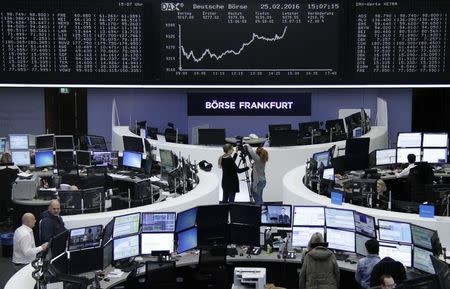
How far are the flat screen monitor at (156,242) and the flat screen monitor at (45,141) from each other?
6.37 meters

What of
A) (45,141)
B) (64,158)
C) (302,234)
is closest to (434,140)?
(302,234)

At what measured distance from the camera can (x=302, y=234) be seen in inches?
366

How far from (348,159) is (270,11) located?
280 cm

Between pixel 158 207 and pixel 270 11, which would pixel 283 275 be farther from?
pixel 270 11

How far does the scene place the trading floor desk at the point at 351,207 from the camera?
8984 millimetres

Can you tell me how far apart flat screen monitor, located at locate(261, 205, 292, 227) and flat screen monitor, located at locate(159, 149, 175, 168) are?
10.9 ft

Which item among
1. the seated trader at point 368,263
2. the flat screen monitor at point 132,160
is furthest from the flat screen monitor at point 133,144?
the seated trader at point 368,263

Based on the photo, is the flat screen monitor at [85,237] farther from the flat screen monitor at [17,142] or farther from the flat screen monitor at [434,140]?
A: the flat screen monitor at [434,140]

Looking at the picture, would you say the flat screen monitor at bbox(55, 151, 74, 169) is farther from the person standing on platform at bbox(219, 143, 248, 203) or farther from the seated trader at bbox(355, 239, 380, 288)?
the seated trader at bbox(355, 239, 380, 288)

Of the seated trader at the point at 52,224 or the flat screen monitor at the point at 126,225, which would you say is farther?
the seated trader at the point at 52,224

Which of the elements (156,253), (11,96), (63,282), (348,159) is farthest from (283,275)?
(11,96)

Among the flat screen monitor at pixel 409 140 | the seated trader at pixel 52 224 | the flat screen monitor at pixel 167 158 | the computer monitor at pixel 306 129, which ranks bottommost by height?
the seated trader at pixel 52 224

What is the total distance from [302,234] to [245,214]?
2.36ft

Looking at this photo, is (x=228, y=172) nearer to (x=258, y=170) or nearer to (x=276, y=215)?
(x=258, y=170)
